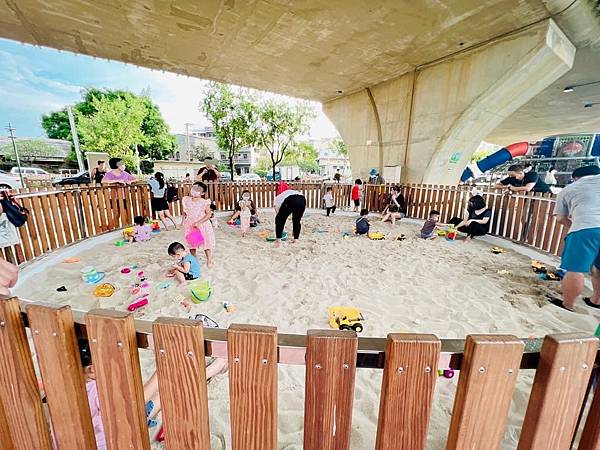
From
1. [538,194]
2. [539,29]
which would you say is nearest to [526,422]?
[538,194]

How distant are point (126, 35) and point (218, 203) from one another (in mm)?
5732

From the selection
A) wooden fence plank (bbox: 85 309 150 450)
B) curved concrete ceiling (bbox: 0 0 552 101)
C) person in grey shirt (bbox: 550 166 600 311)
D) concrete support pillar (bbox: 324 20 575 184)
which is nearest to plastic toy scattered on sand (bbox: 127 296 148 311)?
wooden fence plank (bbox: 85 309 150 450)

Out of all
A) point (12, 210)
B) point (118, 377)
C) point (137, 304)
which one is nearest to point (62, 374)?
point (118, 377)

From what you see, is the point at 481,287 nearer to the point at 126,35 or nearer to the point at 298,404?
the point at 298,404

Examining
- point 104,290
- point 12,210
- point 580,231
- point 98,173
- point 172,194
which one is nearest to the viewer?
point 580,231

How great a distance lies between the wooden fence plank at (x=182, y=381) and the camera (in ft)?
2.79

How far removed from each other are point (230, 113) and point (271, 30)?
513 inches

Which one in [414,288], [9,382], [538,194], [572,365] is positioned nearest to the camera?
[572,365]

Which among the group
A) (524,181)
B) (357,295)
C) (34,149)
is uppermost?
(34,149)

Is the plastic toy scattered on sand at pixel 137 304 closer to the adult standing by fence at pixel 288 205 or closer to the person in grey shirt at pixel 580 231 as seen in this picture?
the adult standing by fence at pixel 288 205

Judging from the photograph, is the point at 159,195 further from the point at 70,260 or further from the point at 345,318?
the point at 345,318

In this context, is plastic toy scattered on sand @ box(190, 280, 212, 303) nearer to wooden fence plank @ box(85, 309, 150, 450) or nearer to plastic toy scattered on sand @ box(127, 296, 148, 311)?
plastic toy scattered on sand @ box(127, 296, 148, 311)

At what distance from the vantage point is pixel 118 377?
916 mm

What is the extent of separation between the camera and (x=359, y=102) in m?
13.2
